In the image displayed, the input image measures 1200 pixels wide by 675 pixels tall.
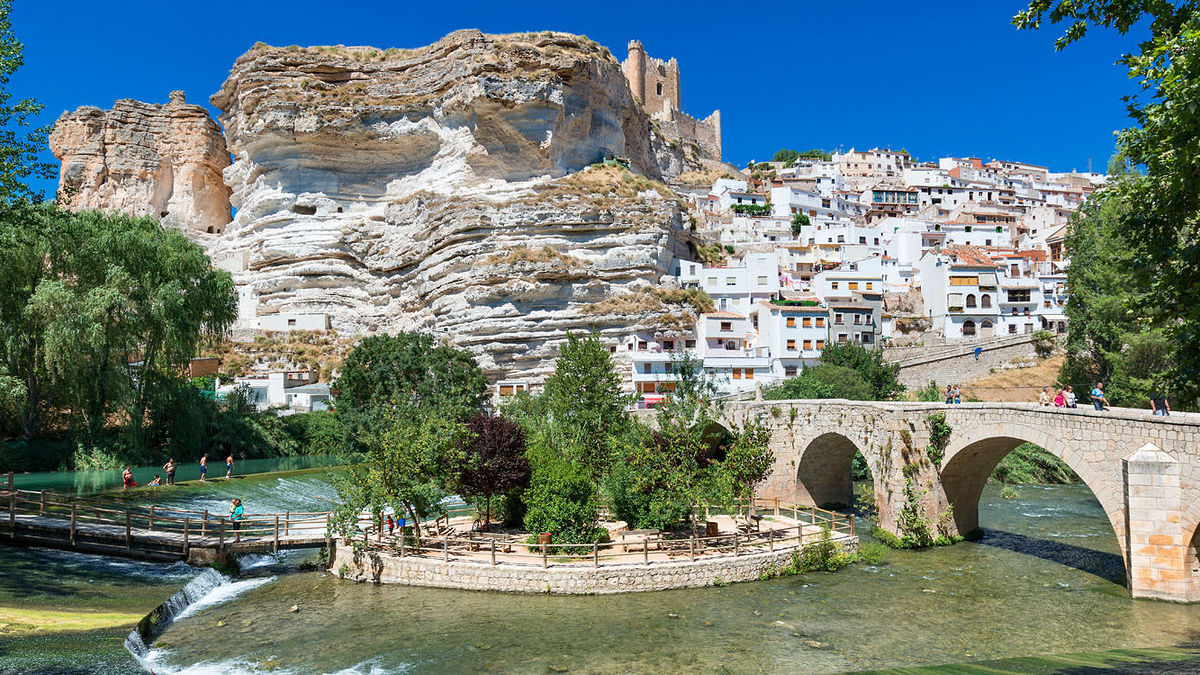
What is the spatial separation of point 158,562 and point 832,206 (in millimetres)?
74321

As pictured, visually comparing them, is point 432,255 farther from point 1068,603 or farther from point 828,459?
point 1068,603

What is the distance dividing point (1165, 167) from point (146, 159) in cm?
9244

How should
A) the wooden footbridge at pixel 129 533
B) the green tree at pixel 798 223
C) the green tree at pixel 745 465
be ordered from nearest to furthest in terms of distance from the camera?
the wooden footbridge at pixel 129 533, the green tree at pixel 745 465, the green tree at pixel 798 223

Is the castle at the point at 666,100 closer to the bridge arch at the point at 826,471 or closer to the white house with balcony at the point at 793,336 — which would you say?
the white house with balcony at the point at 793,336

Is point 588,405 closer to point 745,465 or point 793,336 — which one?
point 745,465

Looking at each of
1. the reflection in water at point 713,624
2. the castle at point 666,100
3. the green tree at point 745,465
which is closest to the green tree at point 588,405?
the green tree at point 745,465

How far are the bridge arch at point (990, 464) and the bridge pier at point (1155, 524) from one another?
595mm

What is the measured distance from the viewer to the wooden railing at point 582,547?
58.1 ft

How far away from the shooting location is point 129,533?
1816 centimetres

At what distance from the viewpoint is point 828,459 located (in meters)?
27.2

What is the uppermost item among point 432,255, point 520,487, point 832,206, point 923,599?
point 832,206

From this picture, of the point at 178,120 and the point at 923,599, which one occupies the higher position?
the point at 178,120

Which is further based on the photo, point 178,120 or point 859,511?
point 178,120

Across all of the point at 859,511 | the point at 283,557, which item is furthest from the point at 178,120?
the point at 859,511
